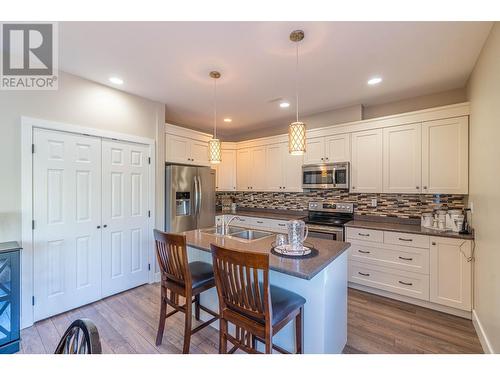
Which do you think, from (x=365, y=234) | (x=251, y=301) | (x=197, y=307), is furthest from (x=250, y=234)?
(x=365, y=234)

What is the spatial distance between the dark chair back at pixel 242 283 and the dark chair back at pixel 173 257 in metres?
0.35

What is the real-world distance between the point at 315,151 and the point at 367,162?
798 mm

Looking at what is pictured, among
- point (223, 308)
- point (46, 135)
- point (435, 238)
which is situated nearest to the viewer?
point (223, 308)

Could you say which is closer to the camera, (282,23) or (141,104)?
(282,23)

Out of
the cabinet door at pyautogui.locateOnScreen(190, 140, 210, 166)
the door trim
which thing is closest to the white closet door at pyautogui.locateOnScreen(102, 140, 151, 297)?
the door trim

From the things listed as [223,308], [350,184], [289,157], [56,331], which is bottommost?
[56,331]

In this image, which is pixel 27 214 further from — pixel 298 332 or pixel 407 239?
pixel 407 239

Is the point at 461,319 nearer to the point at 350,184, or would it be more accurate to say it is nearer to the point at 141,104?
the point at 350,184

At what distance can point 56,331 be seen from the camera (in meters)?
2.21

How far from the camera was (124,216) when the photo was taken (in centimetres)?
302

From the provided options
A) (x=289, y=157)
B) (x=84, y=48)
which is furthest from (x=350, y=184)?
(x=84, y=48)

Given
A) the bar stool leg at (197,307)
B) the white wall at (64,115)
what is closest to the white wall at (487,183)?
the bar stool leg at (197,307)

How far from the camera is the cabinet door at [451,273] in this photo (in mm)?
2363
